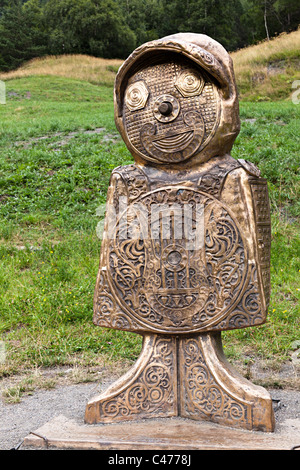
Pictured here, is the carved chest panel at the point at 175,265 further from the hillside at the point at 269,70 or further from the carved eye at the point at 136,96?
the hillside at the point at 269,70

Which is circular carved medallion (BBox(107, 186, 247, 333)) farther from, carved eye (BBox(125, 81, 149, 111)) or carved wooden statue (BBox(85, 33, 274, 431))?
carved eye (BBox(125, 81, 149, 111))

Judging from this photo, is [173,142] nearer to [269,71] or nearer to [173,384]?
[173,384]

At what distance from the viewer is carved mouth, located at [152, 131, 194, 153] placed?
2.79 m

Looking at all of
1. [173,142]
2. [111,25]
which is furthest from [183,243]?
[111,25]

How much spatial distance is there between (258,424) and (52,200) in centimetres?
576

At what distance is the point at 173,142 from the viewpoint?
2.82 meters

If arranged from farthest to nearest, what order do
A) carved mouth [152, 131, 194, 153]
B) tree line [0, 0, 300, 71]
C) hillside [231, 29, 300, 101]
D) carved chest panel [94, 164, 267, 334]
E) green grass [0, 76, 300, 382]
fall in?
tree line [0, 0, 300, 71]
hillside [231, 29, 300, 101]
green grass [0, 76, 300, 382]
carved mouth [152, 131, 194, 153]
carved chest panel [94, 164, 267, 334]

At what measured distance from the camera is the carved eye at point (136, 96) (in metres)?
2.88

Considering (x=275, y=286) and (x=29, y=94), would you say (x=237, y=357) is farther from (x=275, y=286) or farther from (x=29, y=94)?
(x=29, y=94)

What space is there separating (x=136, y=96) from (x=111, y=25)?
33.5 m

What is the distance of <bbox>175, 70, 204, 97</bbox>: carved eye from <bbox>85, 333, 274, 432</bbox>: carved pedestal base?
52.6 inches

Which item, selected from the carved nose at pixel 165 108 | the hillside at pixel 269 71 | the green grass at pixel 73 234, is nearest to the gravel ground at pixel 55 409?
the green grass at pixel 73 234

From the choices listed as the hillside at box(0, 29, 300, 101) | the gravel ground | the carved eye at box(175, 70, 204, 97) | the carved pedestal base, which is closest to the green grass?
the gravel ground
